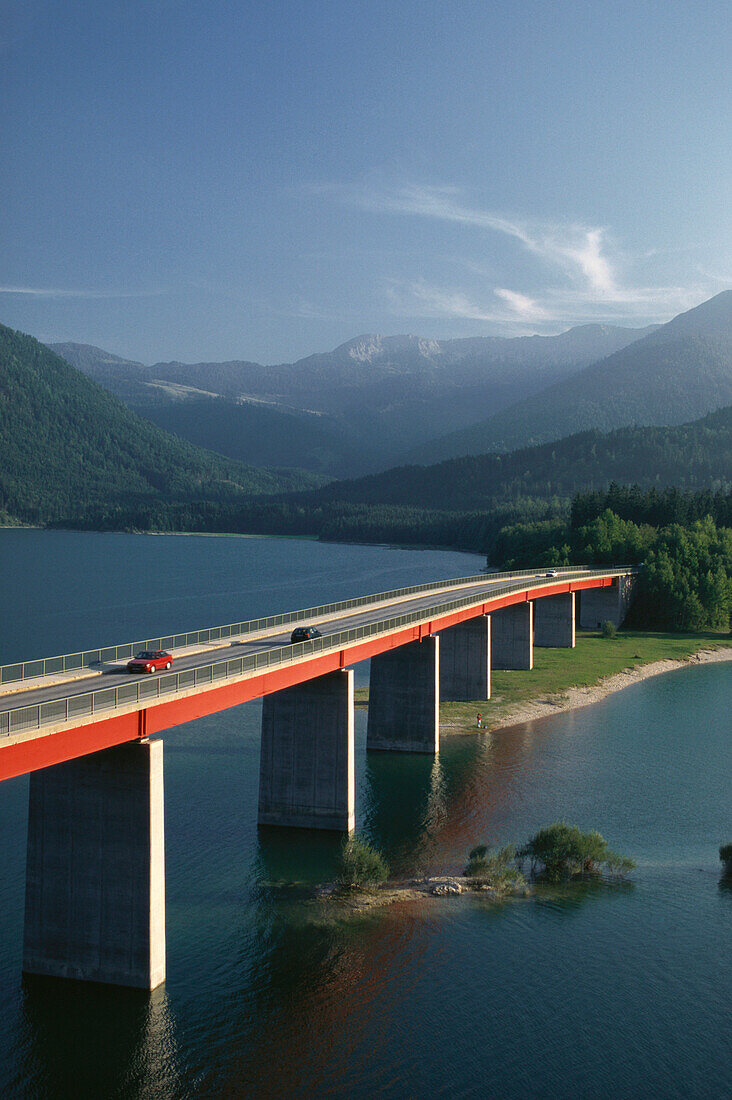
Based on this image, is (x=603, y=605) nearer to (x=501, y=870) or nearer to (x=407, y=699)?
(x=407, y=699)

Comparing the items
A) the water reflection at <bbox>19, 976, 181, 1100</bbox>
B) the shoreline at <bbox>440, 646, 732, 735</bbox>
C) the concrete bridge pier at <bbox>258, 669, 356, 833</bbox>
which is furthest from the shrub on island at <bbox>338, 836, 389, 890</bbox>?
the shoreline at <bbox>440, 646, 732, 735</bbox>

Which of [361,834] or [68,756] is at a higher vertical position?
[68,756]

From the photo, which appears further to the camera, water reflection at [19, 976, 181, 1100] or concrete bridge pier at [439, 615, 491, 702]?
concrete bridge pier at [439, 615, 491, 702]

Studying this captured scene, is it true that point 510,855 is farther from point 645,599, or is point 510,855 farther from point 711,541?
point 711,541

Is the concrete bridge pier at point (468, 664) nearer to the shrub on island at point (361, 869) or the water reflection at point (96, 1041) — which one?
the shrub on island at point (361, 869)

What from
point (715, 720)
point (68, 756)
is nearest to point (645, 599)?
point (715, 720)

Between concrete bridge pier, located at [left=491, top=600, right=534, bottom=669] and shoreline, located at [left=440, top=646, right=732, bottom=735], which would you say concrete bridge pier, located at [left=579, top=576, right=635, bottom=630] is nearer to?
shoreline, located at [left=440, top=646, right=732, bottom=735]
